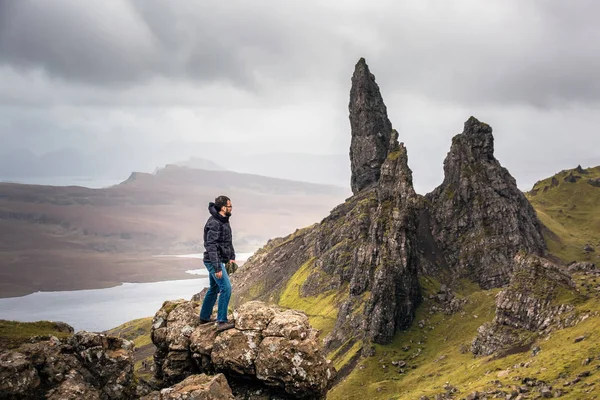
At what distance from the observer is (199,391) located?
2714cm

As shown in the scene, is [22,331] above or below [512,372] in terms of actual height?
above

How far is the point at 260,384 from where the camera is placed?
103ft

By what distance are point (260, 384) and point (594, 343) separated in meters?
134

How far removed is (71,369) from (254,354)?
1162cm

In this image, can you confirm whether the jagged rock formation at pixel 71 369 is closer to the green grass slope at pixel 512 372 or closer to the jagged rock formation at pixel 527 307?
the green grass slope at pixel 512 372

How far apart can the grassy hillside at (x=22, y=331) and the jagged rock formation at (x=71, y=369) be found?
111 centimetres

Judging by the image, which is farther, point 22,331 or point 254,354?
point 22,331

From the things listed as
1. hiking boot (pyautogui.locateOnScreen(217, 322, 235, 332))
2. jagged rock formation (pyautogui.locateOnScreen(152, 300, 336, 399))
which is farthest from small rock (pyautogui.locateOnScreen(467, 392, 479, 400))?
hiking boot (pyautogui.locateOnScreen(217, 322, 235, 332))

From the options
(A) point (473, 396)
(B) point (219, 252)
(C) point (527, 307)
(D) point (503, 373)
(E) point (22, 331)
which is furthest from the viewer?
(C) point (527, 307)

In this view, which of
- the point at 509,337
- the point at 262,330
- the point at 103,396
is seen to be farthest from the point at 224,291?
the point at 509,337

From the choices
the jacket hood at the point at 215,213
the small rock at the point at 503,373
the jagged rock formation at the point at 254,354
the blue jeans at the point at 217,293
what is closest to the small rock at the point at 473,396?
the small rock at the point at 503,373

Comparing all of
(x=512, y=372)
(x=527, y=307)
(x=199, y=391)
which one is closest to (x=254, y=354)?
(x=199, y=391)

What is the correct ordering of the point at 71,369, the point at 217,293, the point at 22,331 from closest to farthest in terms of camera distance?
the point at 71,369 < the point at 22,331 < the point at 217,293

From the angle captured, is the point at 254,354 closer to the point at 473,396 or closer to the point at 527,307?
the point at 473,396
